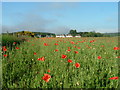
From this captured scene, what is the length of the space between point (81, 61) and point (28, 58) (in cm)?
144

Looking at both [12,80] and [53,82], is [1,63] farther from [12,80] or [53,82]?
[53,82]

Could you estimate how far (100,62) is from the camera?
370 centimetres

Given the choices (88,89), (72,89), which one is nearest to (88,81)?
(88,89)

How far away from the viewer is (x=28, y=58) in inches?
169

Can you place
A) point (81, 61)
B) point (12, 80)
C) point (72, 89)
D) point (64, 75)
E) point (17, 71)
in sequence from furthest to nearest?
point (81, 61) → point (17, 71) → point (12, 80) → point (64, 75) → point (72, 89)

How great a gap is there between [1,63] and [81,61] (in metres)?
1.81

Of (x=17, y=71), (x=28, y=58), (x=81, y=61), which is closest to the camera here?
(x=17, y=71)

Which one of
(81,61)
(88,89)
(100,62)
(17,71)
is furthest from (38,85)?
(100,62)

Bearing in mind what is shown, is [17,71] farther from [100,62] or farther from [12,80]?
[100,62]

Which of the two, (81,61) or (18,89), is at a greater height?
(81,61)

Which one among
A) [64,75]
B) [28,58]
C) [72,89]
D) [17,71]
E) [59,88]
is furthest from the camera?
[28,58]

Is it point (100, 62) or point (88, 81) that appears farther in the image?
point (100, 62)

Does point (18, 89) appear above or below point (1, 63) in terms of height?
below

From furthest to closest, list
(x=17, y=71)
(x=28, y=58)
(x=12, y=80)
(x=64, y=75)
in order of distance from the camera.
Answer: (x=28, y=58), (x=17, y=71), (x=12, y=80), (x=64, y=75)
